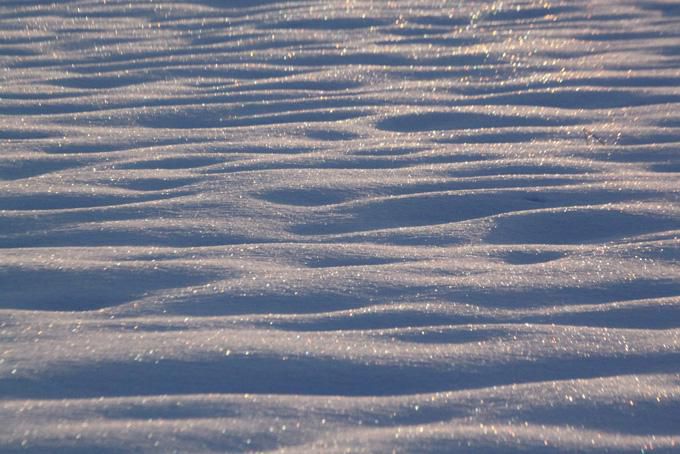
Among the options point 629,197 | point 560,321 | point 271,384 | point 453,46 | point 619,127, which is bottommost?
point 271,384

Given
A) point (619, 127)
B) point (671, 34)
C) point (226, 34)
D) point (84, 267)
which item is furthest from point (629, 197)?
point (226, 34)

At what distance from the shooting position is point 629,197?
8.64 ft

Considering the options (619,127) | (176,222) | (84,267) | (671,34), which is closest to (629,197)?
(619,127)

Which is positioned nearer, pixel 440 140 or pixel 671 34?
pixel 440 140

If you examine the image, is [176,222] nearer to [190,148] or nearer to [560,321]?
[190,148]

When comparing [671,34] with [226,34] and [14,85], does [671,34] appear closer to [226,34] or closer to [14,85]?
[226,34]

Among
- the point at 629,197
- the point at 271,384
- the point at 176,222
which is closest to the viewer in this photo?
the point at 271,384

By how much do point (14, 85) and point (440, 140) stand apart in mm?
1622

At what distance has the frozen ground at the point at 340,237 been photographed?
1.71 meters

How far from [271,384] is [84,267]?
650 millimetres

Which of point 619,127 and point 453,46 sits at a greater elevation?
point 453,46

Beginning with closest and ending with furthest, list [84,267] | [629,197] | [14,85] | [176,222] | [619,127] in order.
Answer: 1. [84,267]
2. [176,222]
3. [629,197]
4. [619,127]
5. [14,85]

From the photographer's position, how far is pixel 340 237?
241cm

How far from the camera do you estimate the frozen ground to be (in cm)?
171
